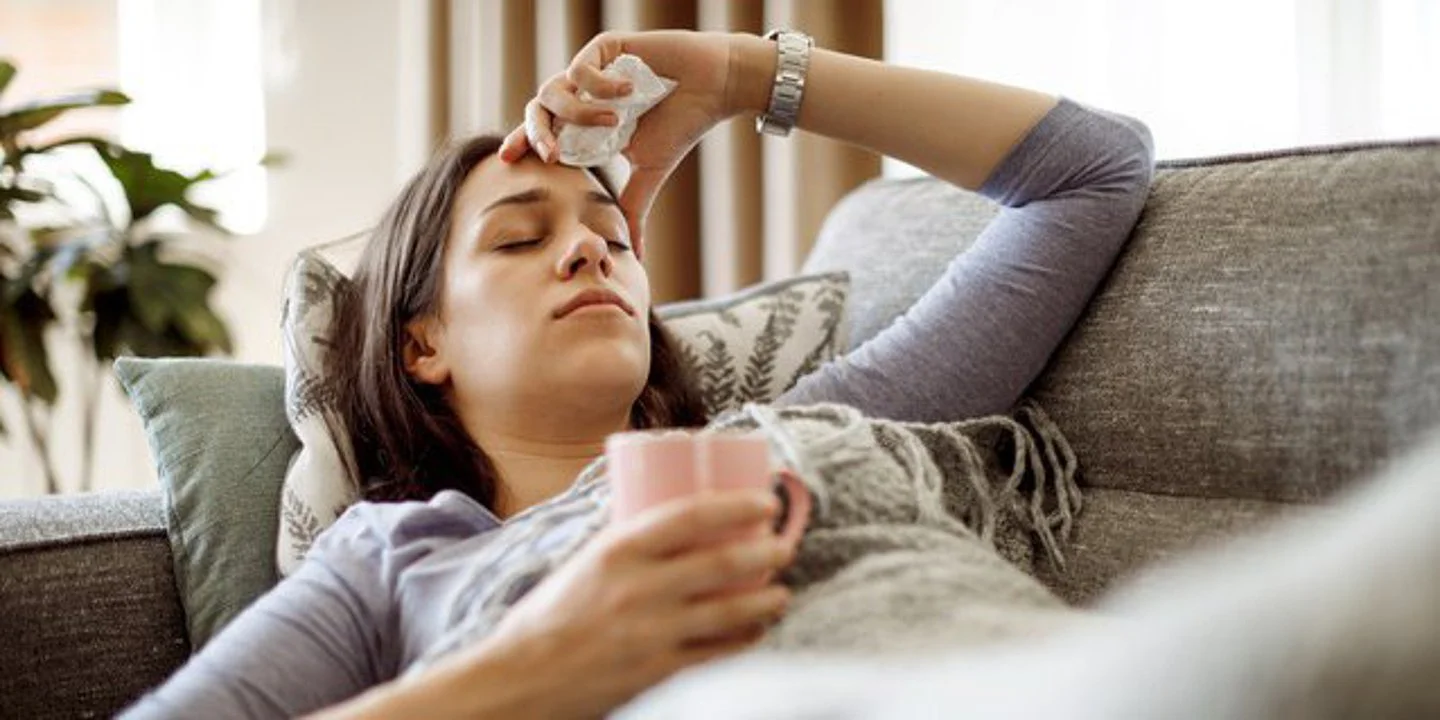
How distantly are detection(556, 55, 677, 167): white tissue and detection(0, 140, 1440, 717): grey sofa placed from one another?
17.8 inches

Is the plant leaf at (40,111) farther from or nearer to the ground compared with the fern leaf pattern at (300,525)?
farther from the ground

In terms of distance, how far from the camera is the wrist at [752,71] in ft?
4.78

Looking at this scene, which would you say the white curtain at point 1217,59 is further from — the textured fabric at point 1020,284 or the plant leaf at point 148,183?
the plant leaf at point 148,183

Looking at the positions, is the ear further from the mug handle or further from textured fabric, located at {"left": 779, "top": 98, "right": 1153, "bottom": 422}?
the mug handle

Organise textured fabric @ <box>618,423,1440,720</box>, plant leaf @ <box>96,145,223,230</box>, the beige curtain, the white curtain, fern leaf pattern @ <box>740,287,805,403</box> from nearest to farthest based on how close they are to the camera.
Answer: textured fabric @ <box>618,423,1440,720</box> < fern leaf pattern @ <box>740,287,805,403</box> < the white curtain < the beige curtain < plant leaf @ <box>96,145,223,230</box>

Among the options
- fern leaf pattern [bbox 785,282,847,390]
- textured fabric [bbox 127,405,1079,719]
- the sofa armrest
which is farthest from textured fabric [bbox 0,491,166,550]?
fern leaf pattern [bbox 785,282,847,390]

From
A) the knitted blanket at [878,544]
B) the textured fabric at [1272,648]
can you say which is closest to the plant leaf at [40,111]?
the knitted blanket at [878,544]

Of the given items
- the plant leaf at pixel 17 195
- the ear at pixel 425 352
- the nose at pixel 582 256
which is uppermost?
the nose at pixel 582 256

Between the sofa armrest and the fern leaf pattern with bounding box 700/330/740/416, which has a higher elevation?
the fern leaf pattern with bounding box 700/330/740/416

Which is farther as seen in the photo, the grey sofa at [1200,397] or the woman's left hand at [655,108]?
the woman's left hand at [655,108]

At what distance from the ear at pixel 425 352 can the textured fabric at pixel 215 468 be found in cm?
14

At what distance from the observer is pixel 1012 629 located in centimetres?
85

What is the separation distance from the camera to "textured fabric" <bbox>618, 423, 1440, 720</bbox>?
570 millimetres

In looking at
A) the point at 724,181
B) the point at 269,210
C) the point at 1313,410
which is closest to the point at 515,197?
the point at 1313,410
